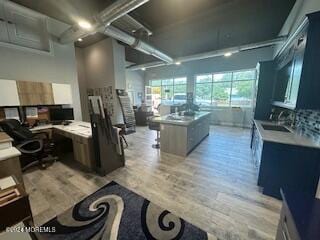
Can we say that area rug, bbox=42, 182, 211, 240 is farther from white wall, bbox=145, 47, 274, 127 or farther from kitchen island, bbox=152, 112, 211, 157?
white wall, bbox=145, 47, 274, 127

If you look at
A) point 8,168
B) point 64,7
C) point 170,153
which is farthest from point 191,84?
point 8,168

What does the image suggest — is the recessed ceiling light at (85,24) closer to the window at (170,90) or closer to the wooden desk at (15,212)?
the wooden desk at (15,212)

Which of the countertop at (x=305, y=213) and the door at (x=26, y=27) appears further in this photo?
the door at (x=26, y=27)

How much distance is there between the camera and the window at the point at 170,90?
29.2 feet

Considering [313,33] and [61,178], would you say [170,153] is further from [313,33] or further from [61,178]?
[313,33]

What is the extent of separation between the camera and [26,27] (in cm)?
359

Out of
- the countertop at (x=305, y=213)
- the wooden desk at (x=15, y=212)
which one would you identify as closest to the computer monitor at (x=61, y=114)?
the wooden desk at (x=15, y=212)

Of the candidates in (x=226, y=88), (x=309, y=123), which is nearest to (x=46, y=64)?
(x=309, y=123)

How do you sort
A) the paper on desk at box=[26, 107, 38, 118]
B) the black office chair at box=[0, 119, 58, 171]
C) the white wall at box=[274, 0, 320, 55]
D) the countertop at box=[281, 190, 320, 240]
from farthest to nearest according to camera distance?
the paper on desk at box=[26, 107, 38, 118] → the black office chair at box=[0, 119, 58, 171] → the white wall at box=[274, 0, 320, 55] → the countertop at box=[281, 190, 320, 240]

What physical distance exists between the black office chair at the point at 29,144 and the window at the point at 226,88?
721cm

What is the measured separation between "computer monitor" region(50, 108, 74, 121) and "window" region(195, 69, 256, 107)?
6470mm

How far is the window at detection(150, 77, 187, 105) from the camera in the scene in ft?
29.2

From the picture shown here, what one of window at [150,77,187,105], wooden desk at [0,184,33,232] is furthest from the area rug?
window at [150,77,187,105]

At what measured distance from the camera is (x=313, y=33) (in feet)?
5.53
